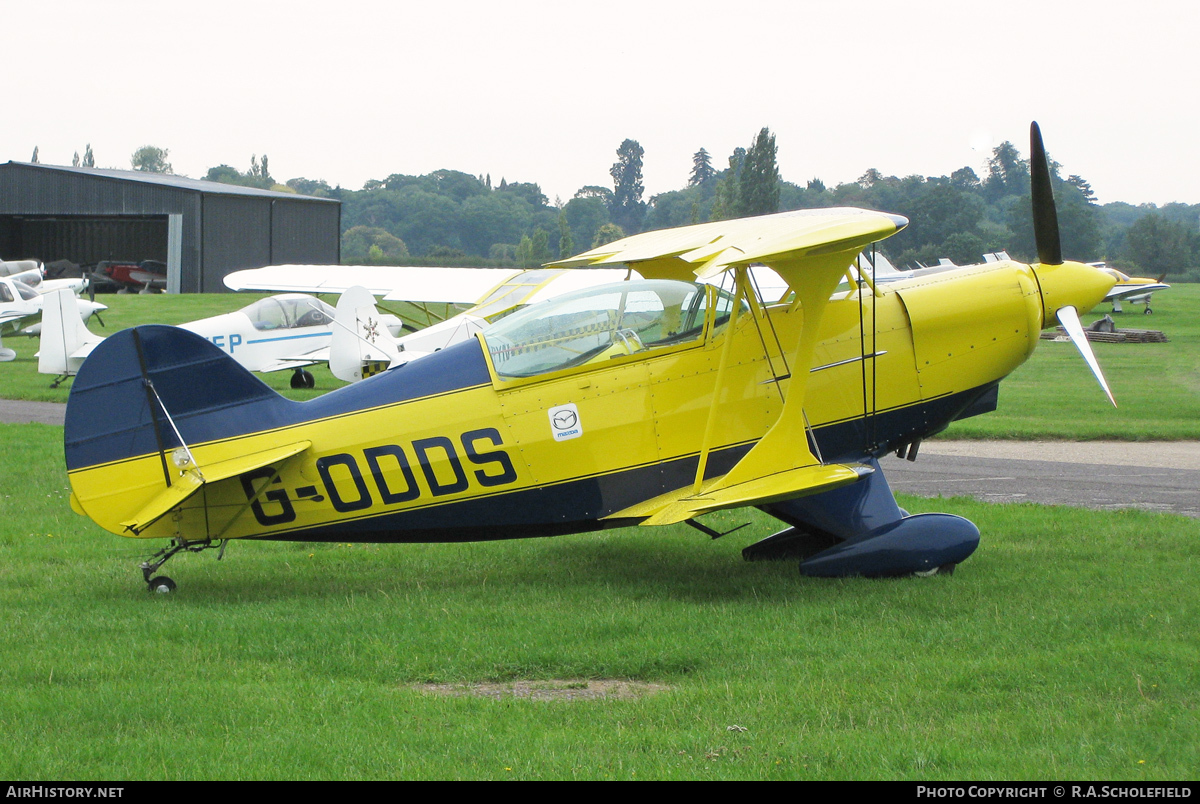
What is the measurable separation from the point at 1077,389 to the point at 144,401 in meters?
20.5

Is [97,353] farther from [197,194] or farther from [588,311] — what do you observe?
[197,194]

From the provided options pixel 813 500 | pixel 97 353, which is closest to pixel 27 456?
pixel 97 353

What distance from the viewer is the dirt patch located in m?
5.57

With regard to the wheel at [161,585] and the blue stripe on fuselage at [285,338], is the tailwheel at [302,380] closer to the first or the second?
the blue stripe on fuselage at [285,338]

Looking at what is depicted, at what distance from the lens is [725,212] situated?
74500mm

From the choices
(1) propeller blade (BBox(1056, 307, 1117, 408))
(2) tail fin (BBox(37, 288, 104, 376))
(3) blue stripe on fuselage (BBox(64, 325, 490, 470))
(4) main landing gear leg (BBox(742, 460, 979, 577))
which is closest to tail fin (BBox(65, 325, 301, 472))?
(3) blue stripe on fuselage (BBox(64, 325, 490, 470))

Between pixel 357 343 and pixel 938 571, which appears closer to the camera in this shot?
pixel 938 571

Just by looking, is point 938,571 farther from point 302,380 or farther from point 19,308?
point 19,308

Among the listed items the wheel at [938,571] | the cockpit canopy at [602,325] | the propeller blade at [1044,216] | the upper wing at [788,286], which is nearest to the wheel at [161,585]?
the cockpit canopy at [602,325]

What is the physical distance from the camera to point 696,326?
7828 millimetres

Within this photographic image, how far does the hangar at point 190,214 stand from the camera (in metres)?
A: 54.6

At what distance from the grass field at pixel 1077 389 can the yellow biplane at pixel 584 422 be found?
934 cm

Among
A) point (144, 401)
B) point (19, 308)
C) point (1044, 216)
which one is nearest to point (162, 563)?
point (144, 401)
